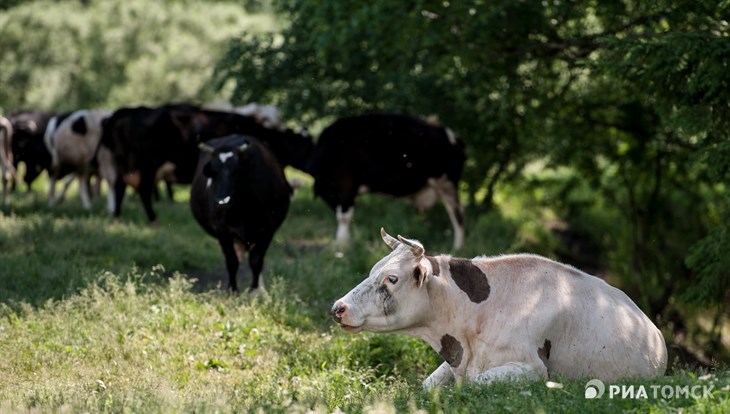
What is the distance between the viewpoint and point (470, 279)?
832 centimetres

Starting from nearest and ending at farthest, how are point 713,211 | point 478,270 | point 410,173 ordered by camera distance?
1. point 478,270
2. point 410,173
3. point 713,211

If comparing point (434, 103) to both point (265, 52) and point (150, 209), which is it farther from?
point (150, 209)

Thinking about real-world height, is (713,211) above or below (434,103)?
below

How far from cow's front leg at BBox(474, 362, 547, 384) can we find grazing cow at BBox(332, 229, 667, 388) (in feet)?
0.16

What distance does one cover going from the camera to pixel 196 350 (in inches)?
383

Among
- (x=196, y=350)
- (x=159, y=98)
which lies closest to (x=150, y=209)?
(x=196, y=350)

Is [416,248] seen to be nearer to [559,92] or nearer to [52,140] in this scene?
[559,92]

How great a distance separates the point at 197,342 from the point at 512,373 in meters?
3.58

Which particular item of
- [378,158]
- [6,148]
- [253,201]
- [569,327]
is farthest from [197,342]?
[6,148]

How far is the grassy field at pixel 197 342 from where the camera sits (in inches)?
273

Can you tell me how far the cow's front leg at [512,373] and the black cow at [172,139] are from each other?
34.4 feet

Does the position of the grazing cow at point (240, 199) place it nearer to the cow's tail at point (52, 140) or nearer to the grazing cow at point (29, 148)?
the cow's tail at point (52, 140)

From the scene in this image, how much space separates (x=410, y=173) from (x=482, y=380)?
9520 millimetres

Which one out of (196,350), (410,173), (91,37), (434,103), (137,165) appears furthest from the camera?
(91,37)
